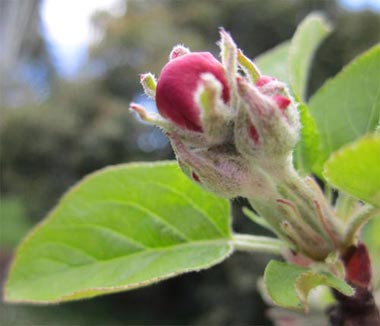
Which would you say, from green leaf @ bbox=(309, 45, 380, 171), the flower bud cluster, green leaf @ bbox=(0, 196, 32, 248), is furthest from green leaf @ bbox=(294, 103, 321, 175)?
green leaf @ bbox=(0, 196, 32, 248)

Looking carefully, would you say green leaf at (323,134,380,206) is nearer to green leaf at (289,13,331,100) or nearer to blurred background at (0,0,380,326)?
green leaf at (289,13,331,100)

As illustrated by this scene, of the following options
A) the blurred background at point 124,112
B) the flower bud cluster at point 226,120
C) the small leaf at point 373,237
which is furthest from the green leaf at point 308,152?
the blurred background at point 124,112

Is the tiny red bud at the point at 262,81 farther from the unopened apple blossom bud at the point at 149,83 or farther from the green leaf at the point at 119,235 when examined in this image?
the green leaf at the point at 119,235

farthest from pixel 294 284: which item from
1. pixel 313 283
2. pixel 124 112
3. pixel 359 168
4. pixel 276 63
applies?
pixel 124 112

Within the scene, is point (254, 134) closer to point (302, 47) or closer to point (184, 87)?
point (184, 87)

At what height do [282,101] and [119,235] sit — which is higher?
[282,101]
